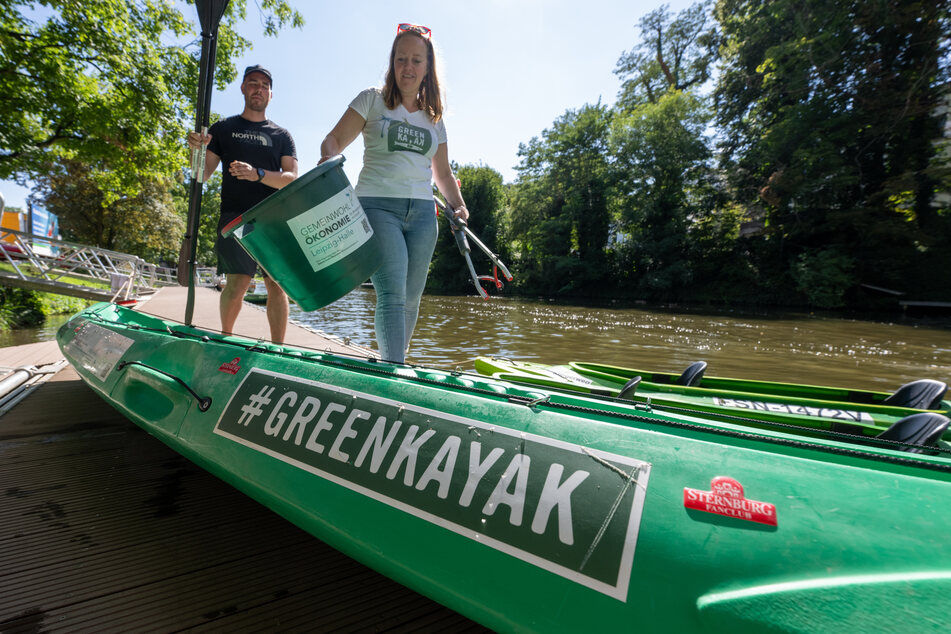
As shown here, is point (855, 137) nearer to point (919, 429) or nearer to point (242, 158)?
point (919, 429)

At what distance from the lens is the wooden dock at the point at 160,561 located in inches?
49.4

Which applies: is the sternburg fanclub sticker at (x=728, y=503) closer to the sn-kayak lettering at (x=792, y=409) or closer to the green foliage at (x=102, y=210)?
the sn-kayak lettering at (x=792, y=409)

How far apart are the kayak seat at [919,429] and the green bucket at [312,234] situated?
6.24ft

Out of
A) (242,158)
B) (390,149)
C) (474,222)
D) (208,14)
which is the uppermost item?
(474,222)

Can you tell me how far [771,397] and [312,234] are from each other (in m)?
2.51

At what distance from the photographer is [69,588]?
1337mm

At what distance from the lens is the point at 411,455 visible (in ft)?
3.93

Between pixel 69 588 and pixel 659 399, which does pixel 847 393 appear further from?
pixel 69 588

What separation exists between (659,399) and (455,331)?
775cm

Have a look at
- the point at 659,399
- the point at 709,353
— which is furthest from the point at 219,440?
A: the point at 709,353

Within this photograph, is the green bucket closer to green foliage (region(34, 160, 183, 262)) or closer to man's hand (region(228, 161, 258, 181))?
man's hand (region(228, 161, 258, 181))

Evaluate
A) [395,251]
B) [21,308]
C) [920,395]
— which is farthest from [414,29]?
[21,308]

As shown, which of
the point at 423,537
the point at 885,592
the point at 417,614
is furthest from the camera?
the point at 417,614

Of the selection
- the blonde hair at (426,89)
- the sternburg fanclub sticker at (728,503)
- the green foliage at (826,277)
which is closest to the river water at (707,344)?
the blonde hair at (426,89)
